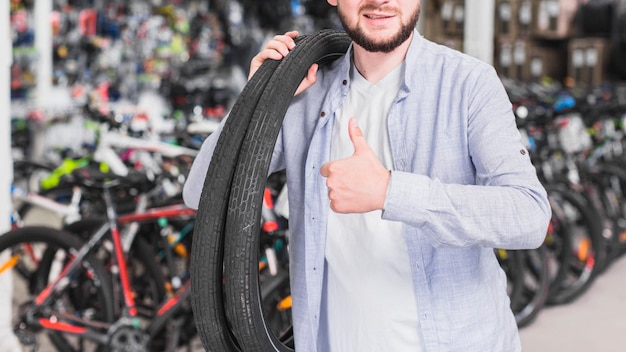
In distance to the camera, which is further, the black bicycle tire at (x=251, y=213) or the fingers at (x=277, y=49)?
the fingers at (x=277, y=49)

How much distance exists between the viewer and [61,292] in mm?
2889

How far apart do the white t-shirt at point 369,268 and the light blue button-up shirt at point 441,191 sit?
0.08 ft

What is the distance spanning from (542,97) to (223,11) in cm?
359

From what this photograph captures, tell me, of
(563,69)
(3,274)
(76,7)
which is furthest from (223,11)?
(3,274)

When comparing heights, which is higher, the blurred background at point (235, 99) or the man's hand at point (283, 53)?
the man's hand at point (283, 53)

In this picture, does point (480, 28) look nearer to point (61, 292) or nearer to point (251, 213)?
point (61, 292)

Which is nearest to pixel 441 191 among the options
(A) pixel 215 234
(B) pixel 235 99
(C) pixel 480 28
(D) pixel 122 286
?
(A) pixel 215 234

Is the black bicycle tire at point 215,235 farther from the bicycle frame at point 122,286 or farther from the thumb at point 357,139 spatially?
the bicycle frame at point 122,286

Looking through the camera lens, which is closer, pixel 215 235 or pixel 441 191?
pixel 441 191

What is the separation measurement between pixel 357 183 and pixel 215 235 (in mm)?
319

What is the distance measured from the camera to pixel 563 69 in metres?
7.25

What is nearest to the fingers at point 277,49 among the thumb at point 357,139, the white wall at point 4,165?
the thumb at point 357,139

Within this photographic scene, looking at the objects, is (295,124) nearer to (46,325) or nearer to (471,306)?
(471,306)

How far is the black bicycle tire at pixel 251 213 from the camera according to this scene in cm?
130
